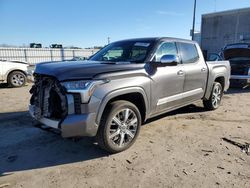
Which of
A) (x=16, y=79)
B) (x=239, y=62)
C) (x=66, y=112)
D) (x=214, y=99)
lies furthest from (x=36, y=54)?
(x=66, y=112)

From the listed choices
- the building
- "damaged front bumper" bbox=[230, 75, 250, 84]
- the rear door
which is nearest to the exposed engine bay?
the rear door

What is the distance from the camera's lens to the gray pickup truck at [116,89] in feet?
11.3

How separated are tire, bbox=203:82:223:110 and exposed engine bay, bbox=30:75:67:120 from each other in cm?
428

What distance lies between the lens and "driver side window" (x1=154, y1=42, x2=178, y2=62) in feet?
15.2

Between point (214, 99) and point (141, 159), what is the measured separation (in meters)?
3.69

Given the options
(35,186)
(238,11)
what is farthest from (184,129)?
(238,11)

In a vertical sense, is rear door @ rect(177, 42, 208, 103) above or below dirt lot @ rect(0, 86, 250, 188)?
above

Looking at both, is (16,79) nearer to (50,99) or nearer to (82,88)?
(50,99)

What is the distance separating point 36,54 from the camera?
2084cm

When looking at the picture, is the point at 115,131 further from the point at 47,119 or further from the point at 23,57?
the point at 23,57

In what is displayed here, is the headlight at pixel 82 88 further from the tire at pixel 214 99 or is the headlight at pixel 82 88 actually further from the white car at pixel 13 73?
the white car at pixel 13 73

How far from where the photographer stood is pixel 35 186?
312 cm

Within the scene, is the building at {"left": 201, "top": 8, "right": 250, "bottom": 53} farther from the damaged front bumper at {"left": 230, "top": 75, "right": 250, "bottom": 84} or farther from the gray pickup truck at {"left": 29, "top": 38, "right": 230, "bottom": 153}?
the gray pickup truck at {"left": 29, "top": 38, "right": 230, "bottom": 153}

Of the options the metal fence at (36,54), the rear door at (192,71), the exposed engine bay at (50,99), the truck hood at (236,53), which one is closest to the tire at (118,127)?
the exposed engine bay at (50,99)
